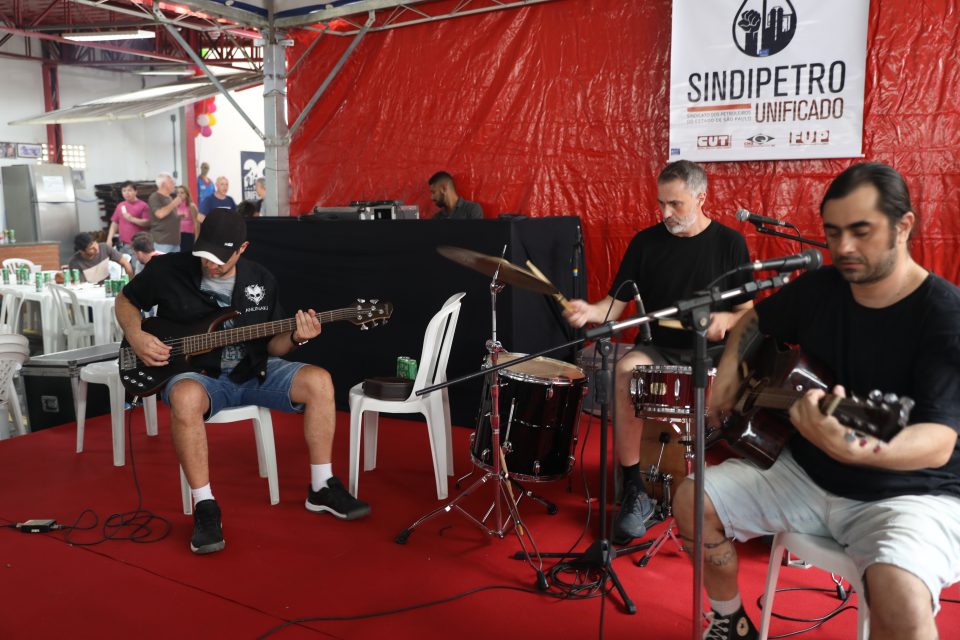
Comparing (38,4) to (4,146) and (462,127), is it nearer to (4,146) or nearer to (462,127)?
(4,146)

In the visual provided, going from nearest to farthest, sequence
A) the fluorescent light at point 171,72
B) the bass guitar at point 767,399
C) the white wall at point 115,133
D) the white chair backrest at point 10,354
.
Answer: the bass guitar at point 767,399, the white chair backrest at point 10,354, the white wall at point 115,133, the fluorescent light at point 171,72

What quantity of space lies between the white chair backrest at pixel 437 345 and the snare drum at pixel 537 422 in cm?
42

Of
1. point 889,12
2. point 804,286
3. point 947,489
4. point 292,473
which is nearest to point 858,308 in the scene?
point 804,286

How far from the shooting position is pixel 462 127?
19.6 ft

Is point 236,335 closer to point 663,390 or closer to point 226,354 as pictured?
point 226,354

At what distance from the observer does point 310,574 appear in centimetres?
268

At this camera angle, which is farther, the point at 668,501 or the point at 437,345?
the point at 437,345

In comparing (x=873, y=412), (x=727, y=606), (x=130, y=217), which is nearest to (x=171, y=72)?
(x=130, y=217)

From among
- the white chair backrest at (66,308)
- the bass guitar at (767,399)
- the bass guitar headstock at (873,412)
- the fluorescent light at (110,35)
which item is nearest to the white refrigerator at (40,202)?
the fluorescent light at (110,35)

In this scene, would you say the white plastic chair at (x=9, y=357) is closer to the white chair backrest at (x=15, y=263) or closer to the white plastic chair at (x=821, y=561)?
the white plastic chair at (x=821, y=561)

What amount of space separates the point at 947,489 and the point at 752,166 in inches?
125

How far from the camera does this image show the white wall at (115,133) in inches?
494

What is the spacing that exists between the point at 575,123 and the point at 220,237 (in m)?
2.98

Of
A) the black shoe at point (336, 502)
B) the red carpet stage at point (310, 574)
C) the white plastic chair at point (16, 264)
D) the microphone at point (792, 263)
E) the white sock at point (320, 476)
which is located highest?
the microphone at point (792, 263)
